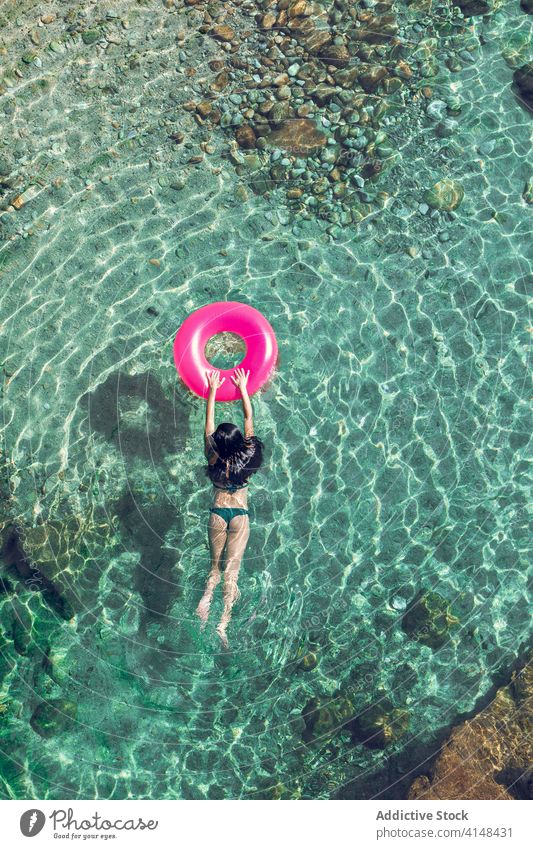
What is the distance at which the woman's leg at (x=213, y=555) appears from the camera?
722cm

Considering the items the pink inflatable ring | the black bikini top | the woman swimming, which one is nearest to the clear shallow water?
the woman swimming

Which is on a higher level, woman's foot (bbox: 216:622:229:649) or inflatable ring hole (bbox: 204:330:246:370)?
inflatable ring hole (bbox: 204:330:246:370)

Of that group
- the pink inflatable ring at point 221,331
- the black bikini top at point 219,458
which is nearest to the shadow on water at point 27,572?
the black bikini top at point 219,458

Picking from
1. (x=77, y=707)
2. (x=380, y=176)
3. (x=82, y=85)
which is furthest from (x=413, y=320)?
(x=77, y=707)

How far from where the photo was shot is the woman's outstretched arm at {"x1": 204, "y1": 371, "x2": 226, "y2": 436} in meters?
7.12

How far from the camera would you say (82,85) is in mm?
8500

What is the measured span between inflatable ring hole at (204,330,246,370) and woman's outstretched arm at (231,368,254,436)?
0.43 meters

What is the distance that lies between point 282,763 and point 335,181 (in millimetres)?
5807

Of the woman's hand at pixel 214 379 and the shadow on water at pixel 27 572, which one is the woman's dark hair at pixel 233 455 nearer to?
the woman's hand at pixel 214 379

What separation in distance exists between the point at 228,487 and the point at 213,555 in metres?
0.78

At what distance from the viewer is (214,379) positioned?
735 centimetres

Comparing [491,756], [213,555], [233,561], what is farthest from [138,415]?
[491,756]
